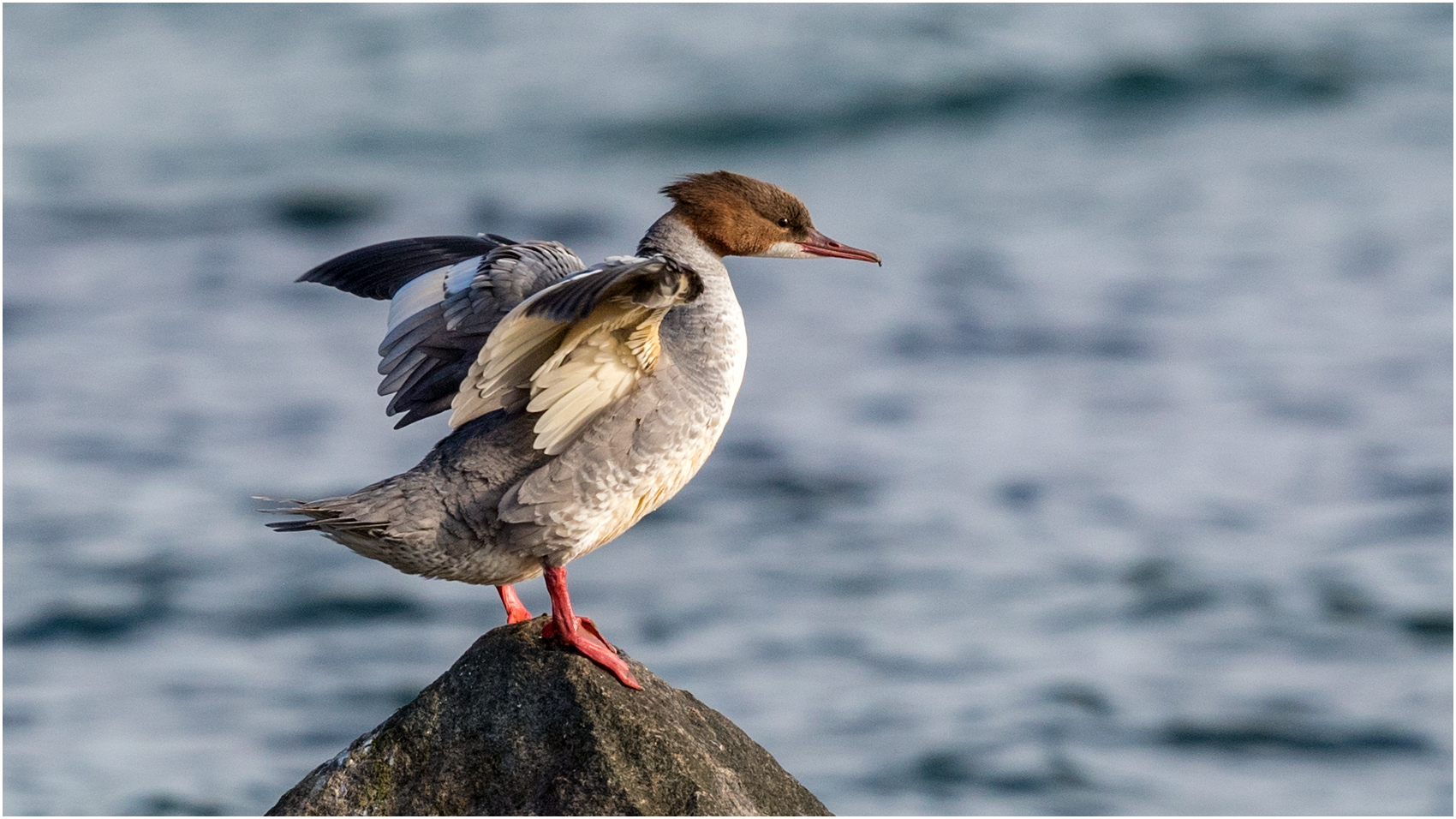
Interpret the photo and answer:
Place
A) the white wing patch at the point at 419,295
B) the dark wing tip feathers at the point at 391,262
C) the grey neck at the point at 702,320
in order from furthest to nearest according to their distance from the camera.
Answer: the dark wing tip feathers at the point at 391,262 → the white wing patch at the point at 419,295 → the grey neck at the point at 702,320

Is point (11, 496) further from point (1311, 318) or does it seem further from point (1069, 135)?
point (1069, 135)

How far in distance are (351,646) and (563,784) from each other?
846 cm

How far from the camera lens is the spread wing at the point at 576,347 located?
191 inches

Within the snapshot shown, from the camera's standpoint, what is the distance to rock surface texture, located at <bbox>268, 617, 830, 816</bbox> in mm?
5145

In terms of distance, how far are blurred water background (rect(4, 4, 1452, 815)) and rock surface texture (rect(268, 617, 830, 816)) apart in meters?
5.91

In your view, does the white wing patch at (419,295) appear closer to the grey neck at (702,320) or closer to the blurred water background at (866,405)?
the grey neck at (702,320)

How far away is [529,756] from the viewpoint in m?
5.23

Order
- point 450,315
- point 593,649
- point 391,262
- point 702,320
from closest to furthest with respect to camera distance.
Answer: point 593,649, point 702,320, point 450,315, point 391,262

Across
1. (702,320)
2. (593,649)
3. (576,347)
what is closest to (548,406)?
(576,347)

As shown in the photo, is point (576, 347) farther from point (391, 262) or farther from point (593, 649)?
point (391, 262)

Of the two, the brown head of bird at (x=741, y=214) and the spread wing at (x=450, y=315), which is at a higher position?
the brown head of bird at (x=741, y=214)

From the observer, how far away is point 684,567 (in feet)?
45.8

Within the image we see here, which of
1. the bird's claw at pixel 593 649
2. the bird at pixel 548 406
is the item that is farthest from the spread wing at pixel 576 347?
the bird's claw at pixel 593 649

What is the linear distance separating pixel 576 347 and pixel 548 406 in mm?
245
